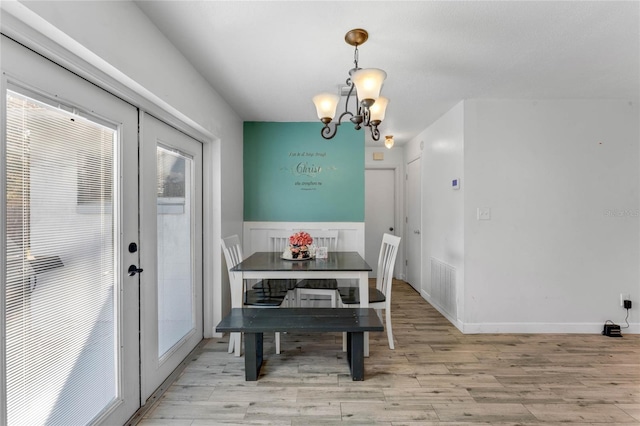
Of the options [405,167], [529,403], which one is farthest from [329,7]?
[405,167]

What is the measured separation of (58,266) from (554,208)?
389 cm

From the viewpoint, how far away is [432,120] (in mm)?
3697

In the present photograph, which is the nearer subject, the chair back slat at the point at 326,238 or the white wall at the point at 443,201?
the white wall at the point at 443,201

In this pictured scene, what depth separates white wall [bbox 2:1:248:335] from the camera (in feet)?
3.88

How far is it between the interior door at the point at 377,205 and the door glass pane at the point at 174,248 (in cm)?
334

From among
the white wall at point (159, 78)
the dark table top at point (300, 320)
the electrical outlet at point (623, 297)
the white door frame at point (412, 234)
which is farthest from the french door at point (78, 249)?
the electrical outlet at point (623, 297)

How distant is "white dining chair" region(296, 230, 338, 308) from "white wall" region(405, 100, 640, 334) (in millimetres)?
1367

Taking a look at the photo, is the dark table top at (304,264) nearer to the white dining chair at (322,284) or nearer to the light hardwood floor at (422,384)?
the white dining chair at (322,284)

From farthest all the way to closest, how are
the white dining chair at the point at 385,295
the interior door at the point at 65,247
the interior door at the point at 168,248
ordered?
the white dining chair at the point at 385,295 < the interior door at the point at 168,248 < the interior door at the point at 65,247

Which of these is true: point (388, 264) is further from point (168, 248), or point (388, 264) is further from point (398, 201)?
point (398, 201)

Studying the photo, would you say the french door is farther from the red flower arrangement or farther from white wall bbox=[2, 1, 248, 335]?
the red flower arrangement

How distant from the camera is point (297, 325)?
6.55 feet

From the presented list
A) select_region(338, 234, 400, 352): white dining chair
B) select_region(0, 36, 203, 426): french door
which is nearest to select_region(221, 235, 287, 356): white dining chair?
select_region(0, 36, 203, 426): french door

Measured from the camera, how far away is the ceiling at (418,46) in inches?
63.6
